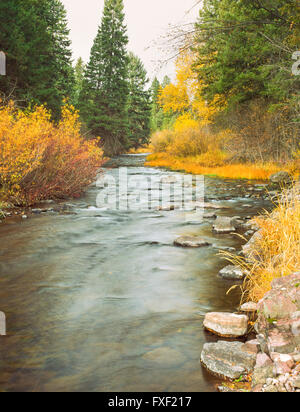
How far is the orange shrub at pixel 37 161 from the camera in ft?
33.4

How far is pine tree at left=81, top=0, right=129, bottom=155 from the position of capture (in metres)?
44.1

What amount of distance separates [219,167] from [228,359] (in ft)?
59.7

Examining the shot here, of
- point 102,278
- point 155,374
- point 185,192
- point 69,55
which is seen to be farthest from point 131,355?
point 69,55

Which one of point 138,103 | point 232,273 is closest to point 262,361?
point 232,273

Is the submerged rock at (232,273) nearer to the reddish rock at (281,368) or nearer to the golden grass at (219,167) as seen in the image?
the reddish rock at (281,368)

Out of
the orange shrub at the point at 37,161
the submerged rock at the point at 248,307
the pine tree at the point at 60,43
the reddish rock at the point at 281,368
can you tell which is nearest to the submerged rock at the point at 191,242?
the submerged rock at the point at 248,307

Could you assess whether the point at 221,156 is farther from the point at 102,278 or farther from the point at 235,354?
the point at 235,354

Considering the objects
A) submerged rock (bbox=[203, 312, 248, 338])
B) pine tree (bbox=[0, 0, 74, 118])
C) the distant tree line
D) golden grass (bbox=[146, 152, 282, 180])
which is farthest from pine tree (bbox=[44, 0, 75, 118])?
submerged rock (bbox=[203, 312, 248, 338])

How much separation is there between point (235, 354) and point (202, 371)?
0.32 meters

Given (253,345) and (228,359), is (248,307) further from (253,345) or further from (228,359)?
(228,359)

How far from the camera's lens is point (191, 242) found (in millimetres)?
7520

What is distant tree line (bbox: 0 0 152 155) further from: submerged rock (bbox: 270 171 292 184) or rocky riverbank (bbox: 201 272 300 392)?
rocky riverbank (bbox: 201 272 300 392)

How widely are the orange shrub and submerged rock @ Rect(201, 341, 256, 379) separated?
7975mm
